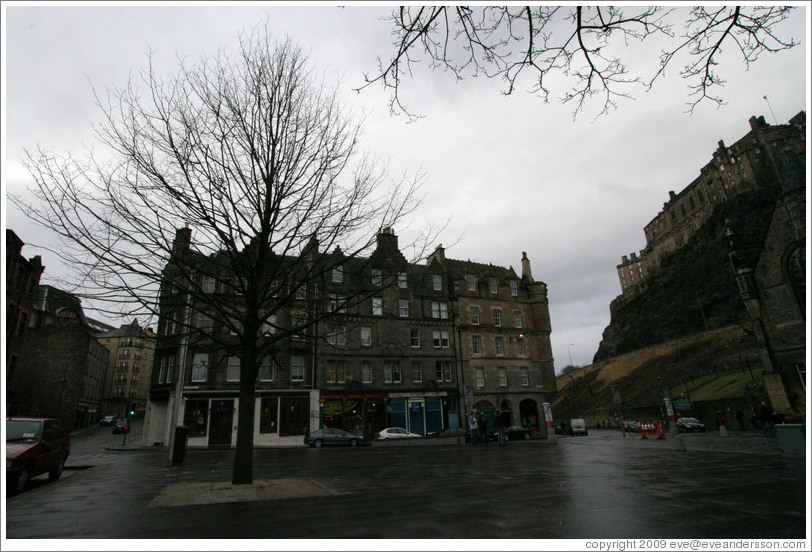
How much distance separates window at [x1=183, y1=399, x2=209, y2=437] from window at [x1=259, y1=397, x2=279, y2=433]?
391cm

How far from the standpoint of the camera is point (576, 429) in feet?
135

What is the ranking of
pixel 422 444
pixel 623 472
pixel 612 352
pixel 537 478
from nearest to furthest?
pixel 537 478, pixel 623 472, pixel 422 444, pixel 612 352

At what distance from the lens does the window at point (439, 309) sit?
40125 millimetres

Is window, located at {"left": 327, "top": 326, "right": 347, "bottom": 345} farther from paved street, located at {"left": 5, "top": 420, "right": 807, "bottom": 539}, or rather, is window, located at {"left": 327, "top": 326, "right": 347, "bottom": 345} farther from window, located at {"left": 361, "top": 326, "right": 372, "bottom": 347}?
paved street, located at {"left": 5, "top": 420, "right": 807, "bottom": 539}

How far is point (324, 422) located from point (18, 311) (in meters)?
25.4

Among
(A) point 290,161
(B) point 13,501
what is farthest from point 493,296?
(B) point 13,501

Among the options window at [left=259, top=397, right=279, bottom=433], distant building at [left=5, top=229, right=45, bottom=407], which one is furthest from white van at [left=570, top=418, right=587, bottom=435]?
distant building at [left=5, top=229, right=45, bottom=407]

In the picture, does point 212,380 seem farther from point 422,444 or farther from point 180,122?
point 180,122

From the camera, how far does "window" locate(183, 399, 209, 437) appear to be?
30.6 m

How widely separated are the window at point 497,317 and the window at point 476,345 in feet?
8.74

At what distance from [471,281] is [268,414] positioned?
22758 millimetres

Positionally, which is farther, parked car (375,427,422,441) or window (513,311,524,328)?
window (513,311,524,328)

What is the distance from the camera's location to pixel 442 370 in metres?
38.6

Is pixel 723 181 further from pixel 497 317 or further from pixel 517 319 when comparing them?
pixel 497 317
